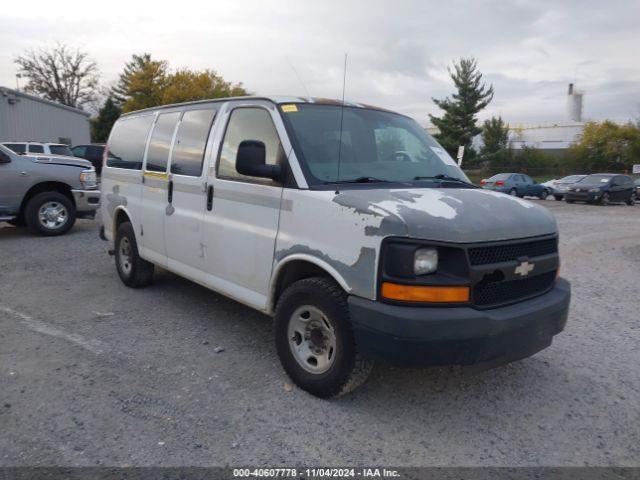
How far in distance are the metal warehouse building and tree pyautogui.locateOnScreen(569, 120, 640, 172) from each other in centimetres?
3835

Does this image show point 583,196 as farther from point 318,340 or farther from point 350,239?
point 350,239

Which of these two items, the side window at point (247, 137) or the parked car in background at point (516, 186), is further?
the parked car in background at point (516, 186)

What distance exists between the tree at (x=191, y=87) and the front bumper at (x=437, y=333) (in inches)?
1888

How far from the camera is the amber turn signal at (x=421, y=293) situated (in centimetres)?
302

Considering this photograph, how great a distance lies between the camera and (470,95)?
45.9 meters

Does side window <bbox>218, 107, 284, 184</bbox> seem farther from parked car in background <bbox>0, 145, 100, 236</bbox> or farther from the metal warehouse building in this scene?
the metal warehouse building

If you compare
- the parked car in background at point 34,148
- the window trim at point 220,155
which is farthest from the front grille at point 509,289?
the parked car in background at point 34,148

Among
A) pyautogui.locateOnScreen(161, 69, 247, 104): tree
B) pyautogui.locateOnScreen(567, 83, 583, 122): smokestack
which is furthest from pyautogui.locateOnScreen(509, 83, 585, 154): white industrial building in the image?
pyautogui.locateOnScreen(161, 69, 247, 104): tree

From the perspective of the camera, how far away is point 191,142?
4793 mm

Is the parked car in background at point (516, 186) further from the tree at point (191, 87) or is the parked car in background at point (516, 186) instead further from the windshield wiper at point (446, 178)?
the tree at point (191, 87)

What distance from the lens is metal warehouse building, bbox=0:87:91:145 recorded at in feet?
75.6

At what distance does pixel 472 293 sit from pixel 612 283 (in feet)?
16.6

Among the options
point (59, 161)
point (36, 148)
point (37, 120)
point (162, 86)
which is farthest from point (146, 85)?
point (59, 161)

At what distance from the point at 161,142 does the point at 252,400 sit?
2934 millimetres
